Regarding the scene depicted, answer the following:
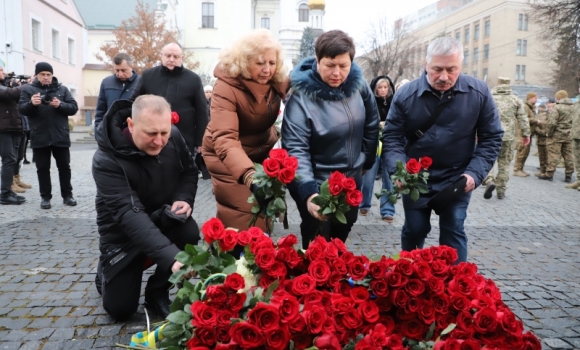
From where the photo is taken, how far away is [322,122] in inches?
133

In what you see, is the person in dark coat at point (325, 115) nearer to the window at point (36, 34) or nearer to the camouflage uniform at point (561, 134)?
the camouflage uniform at point (561, 134)

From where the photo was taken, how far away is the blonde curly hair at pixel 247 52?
3361 mm

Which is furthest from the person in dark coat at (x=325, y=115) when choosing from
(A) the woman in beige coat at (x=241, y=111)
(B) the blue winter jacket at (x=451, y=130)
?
(B) the blue winter jacket at (x=451, y=130)

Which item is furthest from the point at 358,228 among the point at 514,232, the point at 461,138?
the point at 461,138

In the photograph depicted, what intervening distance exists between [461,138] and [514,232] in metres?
3.60

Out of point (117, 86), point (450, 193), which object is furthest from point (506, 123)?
point (117, 86)

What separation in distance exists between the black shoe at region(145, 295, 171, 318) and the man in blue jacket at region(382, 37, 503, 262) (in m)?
1.82

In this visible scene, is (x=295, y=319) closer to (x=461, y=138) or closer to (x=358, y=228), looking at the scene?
(x=461, y=138)

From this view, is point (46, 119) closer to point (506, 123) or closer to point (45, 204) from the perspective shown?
point (45, 204)

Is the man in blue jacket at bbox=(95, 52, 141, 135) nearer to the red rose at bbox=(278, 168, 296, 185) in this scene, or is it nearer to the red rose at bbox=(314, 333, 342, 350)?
the red rose at bbox=(278, 168, 296, 185)

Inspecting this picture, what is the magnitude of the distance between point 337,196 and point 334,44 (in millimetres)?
1074

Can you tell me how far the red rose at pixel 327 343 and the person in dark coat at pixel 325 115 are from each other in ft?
4.53

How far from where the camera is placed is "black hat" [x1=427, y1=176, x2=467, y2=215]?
354 centimetres

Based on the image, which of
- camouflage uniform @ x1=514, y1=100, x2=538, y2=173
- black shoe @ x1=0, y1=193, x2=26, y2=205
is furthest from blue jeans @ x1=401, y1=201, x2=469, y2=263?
camouflage uniform @ x1=514, y1=100, x2=538, y2=173
